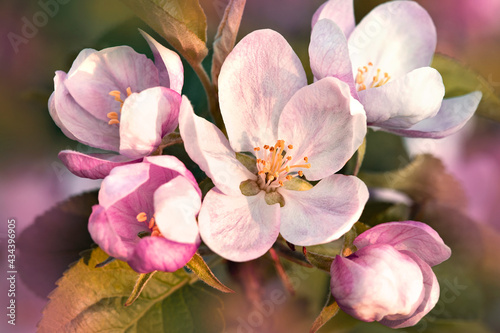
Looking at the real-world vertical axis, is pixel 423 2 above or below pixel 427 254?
below

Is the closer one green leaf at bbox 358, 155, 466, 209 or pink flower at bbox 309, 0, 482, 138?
pink flower at bbox 309, 0, 482, 138

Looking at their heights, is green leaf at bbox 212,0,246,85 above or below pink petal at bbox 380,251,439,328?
above

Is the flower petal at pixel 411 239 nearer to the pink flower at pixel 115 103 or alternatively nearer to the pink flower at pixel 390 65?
the pink flower at pixel 390 65

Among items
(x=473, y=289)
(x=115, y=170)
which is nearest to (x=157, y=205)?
(x=115, y=170)

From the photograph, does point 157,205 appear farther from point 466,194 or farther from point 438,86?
point 466,194

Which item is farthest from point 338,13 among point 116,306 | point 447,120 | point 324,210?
point 116,306

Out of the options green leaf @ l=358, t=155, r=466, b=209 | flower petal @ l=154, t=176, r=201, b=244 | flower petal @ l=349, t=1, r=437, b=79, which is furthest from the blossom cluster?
green leaf @ l=358, t=155, r=466, b=209

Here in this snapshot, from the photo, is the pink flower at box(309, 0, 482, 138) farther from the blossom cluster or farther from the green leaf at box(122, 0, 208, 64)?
the green leaf at box(122, 0, 208, 64)
